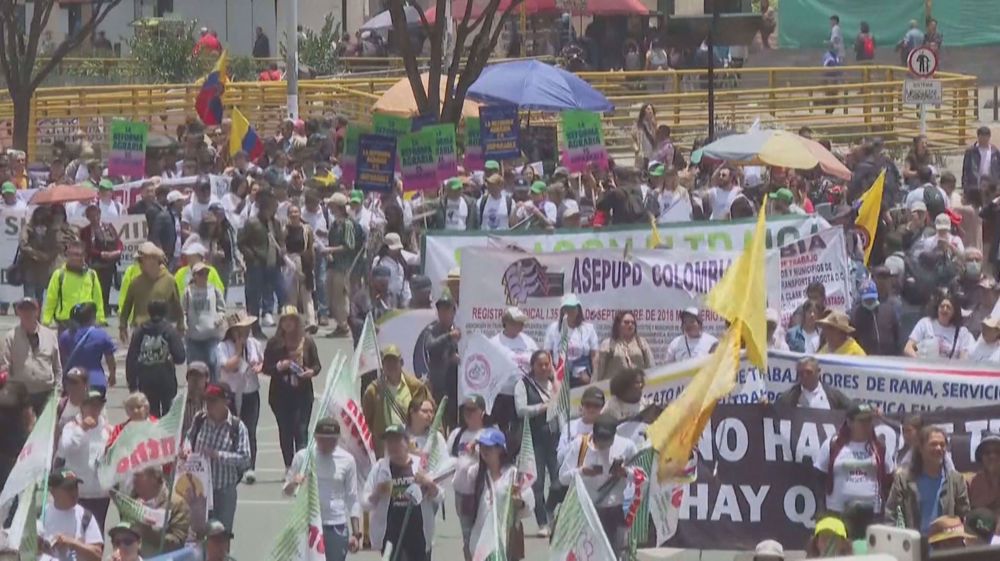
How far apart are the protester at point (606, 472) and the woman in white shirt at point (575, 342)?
7.67 ft

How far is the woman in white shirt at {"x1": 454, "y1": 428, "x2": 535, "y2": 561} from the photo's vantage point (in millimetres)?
11289

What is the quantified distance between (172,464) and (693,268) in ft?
15.2

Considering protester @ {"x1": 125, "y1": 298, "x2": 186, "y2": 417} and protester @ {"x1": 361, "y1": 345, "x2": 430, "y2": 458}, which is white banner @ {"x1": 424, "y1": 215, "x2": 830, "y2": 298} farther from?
protester @ {"x1": 361, "y1": 345, "x2": 430, "y2": 458}

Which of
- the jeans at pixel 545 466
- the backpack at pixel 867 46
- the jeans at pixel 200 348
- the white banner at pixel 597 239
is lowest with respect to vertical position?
the jeans at pixel 545 466

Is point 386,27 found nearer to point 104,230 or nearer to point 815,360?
point 104,230

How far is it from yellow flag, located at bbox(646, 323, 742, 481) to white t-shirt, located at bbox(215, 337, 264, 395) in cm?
423

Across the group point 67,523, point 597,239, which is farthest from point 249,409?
point 67,523

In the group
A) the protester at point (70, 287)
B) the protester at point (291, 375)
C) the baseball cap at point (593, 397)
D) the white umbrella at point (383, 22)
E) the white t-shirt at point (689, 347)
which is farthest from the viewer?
the white umbrella at point (383, 22)

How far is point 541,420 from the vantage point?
43.8ft

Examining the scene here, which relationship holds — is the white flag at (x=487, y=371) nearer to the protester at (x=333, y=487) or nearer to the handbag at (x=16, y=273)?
the protester at (x=333, y=487)

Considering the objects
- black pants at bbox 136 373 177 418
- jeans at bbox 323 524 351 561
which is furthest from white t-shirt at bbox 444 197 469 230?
jeans at bbox 323 524 351 561

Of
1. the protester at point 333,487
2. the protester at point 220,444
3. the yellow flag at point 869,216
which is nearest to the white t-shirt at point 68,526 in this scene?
the protester at point 333,487

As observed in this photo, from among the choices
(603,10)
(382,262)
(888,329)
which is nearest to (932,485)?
(888,329)

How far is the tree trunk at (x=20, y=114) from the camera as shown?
29.0m
